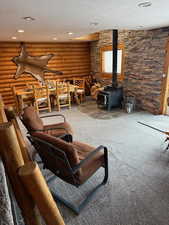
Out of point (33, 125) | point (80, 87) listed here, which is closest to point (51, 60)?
point (80, 87)

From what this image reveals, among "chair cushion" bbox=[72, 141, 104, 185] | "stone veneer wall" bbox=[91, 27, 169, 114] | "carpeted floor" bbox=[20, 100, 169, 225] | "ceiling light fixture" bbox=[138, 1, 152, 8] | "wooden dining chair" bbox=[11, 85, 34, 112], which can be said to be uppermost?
"ceiling light fixture" bbox=[138, 1, 152, 8]

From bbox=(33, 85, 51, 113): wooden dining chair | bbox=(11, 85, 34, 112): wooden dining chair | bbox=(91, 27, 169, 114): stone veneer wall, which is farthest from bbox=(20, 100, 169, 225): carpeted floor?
bbox=(11, 85, 34, 112): wooden dining chair

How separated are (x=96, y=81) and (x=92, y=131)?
3.89 meters

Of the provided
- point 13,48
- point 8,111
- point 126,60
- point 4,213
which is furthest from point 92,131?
point 13,48

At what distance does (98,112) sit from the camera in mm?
5035

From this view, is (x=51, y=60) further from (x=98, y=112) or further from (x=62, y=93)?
(x=98, y=112)

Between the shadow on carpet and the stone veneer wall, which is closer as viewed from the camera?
the stone veneer wall

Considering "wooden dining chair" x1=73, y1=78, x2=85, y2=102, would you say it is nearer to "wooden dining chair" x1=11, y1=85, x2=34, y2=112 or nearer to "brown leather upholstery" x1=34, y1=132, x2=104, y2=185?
"wooden dining chair" x1=11, y1=85, x2=34, y2=112

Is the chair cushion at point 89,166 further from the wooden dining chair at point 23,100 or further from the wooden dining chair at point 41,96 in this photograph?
the wooden dining chair at point 23,100

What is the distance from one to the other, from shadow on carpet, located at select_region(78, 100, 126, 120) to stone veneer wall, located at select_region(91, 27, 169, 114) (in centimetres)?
84

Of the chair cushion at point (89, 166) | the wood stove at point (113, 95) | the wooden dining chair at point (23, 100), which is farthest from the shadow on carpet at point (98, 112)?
the chair cushion at point (89, 166)

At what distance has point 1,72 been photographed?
571cm

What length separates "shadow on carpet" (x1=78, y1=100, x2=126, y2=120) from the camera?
15.3 feet

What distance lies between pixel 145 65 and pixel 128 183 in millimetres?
3682
